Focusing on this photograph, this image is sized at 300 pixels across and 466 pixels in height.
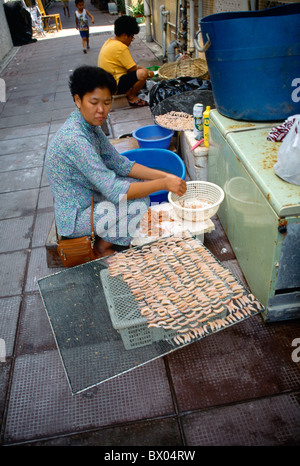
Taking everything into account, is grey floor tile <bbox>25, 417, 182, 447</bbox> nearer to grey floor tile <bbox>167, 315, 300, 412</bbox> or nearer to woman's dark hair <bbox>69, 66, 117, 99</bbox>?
grey floor tile <bbox>167, 315, 300, 412</bbox>

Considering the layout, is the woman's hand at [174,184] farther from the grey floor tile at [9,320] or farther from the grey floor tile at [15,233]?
the grey floor tile at [15,233]

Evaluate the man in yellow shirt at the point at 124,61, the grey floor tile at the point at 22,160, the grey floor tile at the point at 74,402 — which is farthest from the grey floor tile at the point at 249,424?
the man in yellow shirt at the point at 124,61

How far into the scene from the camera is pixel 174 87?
4906mm

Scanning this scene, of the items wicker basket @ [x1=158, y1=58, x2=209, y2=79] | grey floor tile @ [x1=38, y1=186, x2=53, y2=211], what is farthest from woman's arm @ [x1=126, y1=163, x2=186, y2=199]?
wicker basket @ [x1=158, y1=58, x2=209, y2=79]

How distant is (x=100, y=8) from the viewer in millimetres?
24953

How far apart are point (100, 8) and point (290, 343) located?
29.5m

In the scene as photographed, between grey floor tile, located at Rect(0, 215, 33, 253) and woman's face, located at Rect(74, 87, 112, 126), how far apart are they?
1.76 meters

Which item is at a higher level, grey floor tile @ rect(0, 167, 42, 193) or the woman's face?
the woman's face

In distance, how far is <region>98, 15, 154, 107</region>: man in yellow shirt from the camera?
541cm

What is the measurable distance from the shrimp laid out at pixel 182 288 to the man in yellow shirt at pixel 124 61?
4.43 m

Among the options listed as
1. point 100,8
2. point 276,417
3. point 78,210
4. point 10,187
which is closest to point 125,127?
point 10,187

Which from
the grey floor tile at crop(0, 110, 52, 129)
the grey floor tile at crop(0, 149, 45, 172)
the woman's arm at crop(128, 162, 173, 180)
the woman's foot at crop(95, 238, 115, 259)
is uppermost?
the woman's arm at crop(128, 162, 173, 180)

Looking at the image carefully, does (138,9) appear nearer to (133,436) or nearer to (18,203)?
(18,203)

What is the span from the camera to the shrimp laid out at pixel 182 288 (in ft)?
6.57
